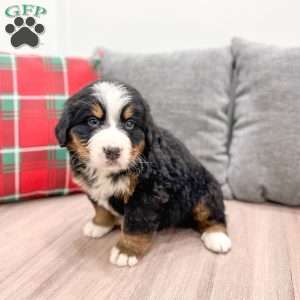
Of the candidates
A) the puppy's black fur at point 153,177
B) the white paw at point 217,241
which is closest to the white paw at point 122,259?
the puppy's black fur at point 153,177

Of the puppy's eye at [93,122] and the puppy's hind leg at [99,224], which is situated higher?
the puppy's eye at [93,122]

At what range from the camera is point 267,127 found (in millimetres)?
2129

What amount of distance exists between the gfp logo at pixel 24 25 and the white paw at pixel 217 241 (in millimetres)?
1810

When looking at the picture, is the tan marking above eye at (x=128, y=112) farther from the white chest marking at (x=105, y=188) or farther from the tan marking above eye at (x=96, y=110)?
the white chest marking at (x=105, y=188)

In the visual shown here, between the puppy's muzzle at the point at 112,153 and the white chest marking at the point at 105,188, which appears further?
the white chest marking at the point at 105,188

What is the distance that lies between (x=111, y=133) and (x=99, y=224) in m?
0.60

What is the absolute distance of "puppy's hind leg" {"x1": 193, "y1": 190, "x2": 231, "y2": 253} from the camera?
1.64 metres

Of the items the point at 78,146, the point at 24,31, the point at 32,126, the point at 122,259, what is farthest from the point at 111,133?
the point at 24,31

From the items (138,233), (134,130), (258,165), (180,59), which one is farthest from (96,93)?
(258,165)

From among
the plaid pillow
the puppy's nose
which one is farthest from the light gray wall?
the puppy's nose

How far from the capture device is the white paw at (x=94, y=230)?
1768 millimetres

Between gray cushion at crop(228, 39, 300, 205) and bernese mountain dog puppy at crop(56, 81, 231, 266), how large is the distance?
0.52 metres

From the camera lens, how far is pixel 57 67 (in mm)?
2260

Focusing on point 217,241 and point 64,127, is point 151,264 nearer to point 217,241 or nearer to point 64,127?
point 217,241
